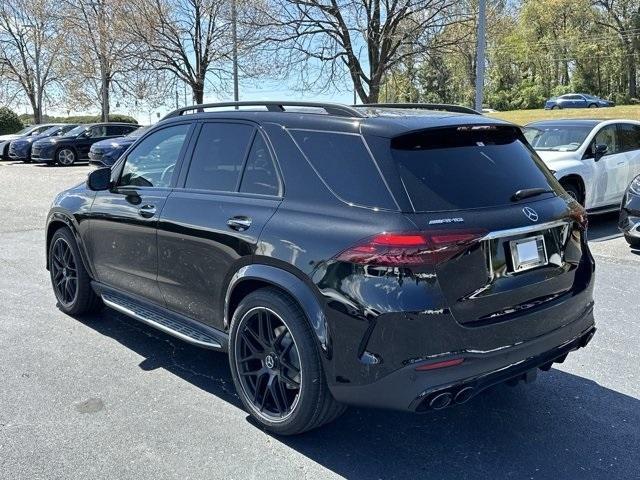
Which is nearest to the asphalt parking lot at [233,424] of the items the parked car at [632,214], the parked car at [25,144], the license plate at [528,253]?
the license plate at [528,253]

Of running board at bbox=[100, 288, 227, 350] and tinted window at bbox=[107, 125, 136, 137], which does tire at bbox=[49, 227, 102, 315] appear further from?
tinted window at bbox=[107, 125, 136, 137]

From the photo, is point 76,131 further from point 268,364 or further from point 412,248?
point 412,248

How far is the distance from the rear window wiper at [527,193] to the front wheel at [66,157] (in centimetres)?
2165

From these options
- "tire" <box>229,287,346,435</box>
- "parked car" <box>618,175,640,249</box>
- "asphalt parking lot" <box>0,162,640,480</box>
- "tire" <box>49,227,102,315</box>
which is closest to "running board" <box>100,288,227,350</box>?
"tire" <box>229,287,346,435</box>

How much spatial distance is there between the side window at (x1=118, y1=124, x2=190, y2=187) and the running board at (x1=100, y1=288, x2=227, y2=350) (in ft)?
2.83

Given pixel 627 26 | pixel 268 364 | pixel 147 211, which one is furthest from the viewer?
pixel 627 26

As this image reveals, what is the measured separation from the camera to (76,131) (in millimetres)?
23250

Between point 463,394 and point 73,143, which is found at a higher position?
point 73,143

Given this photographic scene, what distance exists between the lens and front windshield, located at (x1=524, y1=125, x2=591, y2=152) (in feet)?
30.8

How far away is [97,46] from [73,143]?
26.2 feet

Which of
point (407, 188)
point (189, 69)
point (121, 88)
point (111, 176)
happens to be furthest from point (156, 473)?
point (121, 88)

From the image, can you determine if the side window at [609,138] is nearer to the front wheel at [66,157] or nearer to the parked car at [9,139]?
the front wheel at [66,157]

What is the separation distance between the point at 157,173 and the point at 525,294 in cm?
265

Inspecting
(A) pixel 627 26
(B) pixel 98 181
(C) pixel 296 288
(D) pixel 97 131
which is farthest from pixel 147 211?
(A) pixel 627 26
